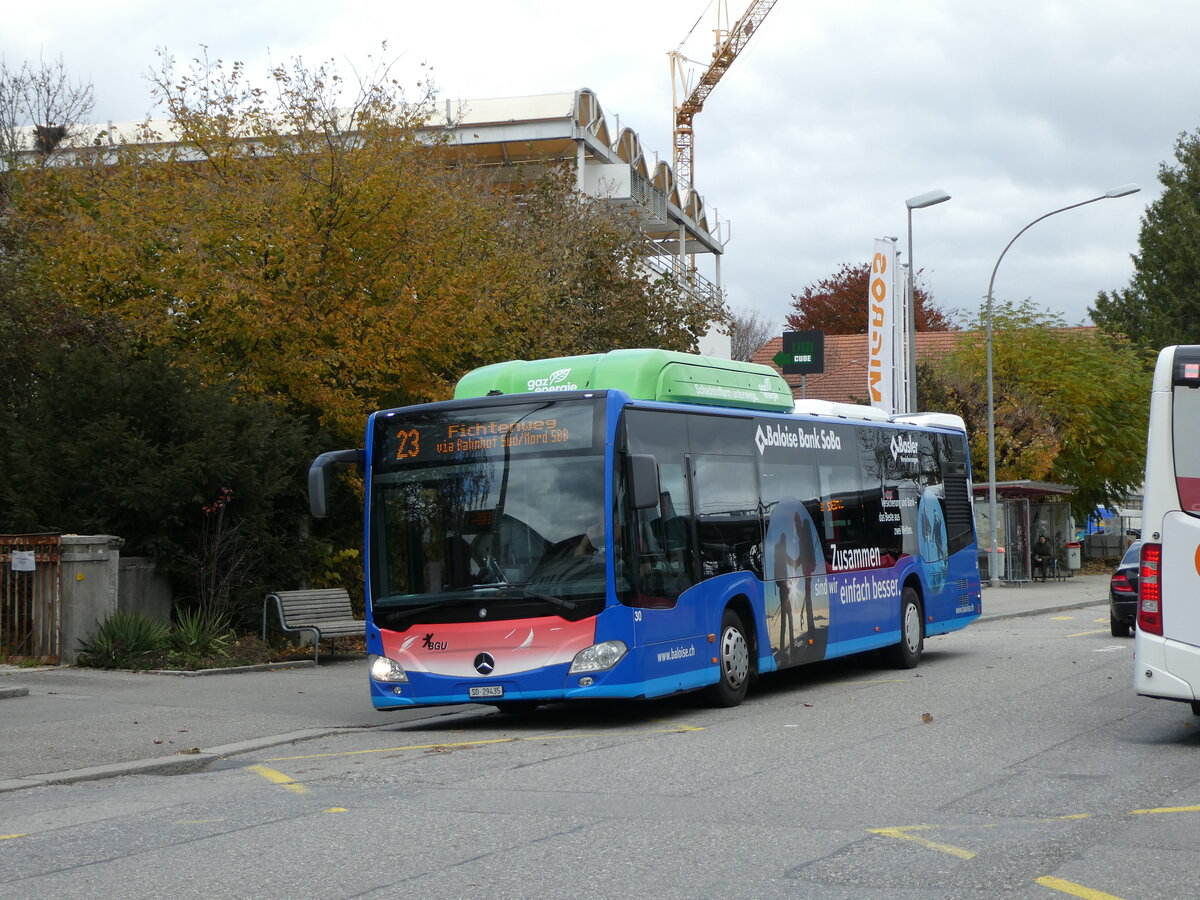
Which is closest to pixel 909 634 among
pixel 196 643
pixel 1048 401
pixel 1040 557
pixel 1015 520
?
pixel 196 643

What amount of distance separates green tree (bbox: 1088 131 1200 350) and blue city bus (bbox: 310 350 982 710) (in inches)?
2412

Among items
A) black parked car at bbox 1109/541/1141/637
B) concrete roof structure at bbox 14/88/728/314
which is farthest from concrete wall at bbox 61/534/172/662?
concrete roof structure at bbox 14/88/728/314

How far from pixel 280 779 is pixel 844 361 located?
52.1 metres

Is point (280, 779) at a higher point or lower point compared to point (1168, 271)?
lower

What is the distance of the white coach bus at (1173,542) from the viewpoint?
1005cm

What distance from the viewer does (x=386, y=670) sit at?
41.2 ft

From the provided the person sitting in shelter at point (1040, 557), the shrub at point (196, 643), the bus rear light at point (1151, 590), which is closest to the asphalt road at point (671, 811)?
the bus rear light at point (1151, 590)

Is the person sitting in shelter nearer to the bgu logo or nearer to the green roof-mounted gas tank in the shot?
the green roof-mounted gas tank

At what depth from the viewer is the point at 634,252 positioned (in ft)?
110

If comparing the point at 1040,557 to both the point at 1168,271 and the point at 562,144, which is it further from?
the point at 1168,271

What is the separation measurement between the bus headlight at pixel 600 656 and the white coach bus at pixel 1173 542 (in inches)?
158

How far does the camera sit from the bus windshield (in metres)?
12.0

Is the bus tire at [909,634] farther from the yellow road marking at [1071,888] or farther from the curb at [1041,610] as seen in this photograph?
the yellow road marking at [1071,888]

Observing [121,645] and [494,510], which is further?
[121,645]
